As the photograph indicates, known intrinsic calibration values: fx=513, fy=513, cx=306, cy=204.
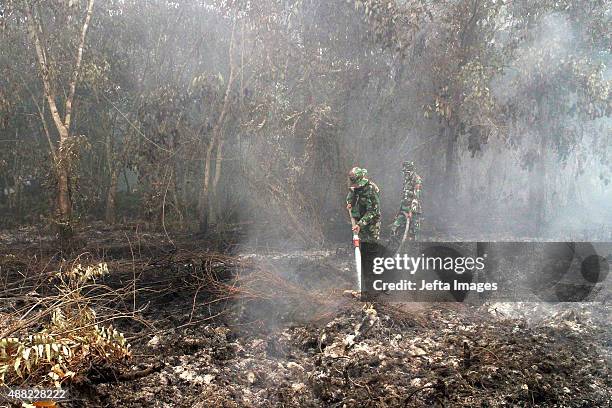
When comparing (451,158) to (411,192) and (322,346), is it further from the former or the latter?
(322,346)

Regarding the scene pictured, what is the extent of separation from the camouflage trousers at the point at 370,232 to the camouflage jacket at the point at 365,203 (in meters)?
0.05

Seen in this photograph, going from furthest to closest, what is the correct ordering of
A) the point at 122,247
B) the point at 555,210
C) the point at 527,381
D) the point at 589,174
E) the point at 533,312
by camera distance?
the point at 589,174, the point at 555,210, the point at 122,247, the point at 533,312, the point at 527,381

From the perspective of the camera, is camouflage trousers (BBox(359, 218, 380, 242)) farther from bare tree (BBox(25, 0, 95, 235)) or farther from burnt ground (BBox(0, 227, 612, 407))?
bare tree (BBox(25, 0, 95, 235))

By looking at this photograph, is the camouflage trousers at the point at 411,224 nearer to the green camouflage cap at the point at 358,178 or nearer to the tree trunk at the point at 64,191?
the green camouflage cap at the point at 358,178

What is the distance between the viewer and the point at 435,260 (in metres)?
7.39

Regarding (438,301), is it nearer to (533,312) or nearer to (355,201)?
(533,312)

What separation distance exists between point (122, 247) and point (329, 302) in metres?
4.61

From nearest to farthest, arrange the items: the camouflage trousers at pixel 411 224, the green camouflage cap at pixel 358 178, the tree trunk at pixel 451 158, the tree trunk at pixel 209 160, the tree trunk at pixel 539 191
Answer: the green camouflage cap at pixel 358 178, the camouflage trousers at pixel 411 224, the tree trunk at pixel 209 160, the tree trunk at pixel 451 158, the tree trunk at pixel 539 191

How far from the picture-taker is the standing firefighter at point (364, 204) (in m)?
6.34

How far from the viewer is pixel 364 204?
6.48m

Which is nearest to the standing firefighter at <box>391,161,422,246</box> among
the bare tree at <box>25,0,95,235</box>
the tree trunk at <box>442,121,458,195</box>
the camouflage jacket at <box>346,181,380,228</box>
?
the camouflage jacket at <box>346,181,380,228</box>

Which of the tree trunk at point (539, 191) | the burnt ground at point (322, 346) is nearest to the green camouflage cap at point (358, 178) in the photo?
the burnt ground at point (322, 346)

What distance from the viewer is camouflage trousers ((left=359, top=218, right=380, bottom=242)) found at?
6430 millimetres

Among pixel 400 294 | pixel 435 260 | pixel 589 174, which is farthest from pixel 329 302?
pixel 589 174
